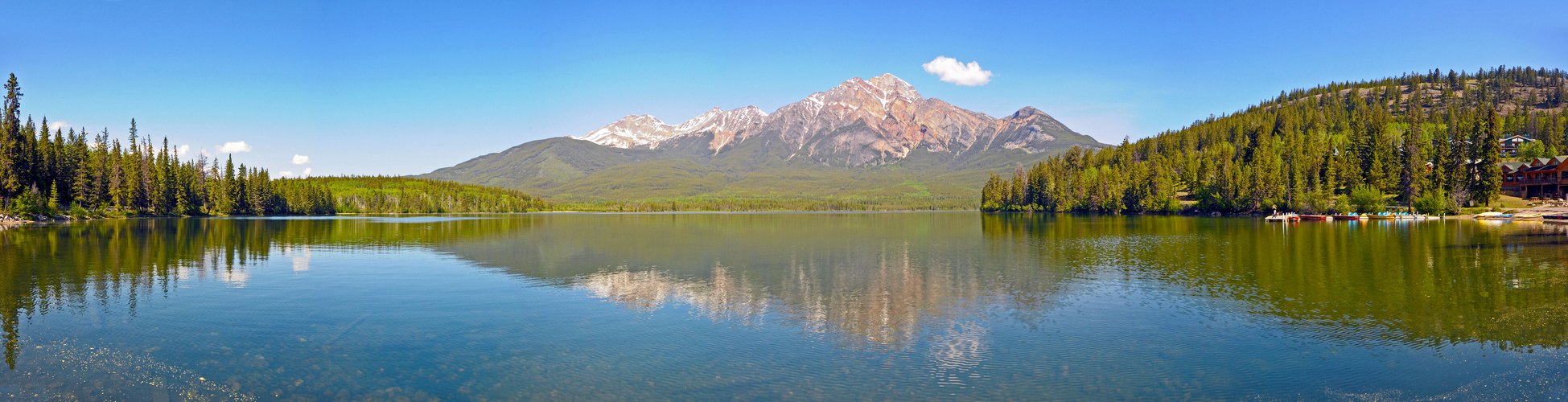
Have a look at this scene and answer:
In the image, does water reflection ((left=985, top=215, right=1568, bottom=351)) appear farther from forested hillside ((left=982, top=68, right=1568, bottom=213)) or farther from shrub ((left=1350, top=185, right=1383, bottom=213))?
A: forested hillside ((left=982, top=68, right=1568, bottom=213))

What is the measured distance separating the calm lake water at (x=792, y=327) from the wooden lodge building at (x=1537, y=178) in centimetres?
8968

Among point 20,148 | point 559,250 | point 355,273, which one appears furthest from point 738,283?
point 20,148

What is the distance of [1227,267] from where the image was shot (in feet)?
104

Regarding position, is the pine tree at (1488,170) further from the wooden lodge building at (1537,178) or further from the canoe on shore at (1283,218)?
the canoe on shore at (1283,218)

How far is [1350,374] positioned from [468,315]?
21.6 metres

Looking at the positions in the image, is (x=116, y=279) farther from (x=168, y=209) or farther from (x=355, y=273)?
(x=168, y=209)

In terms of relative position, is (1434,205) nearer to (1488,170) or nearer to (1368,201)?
(1368,201)

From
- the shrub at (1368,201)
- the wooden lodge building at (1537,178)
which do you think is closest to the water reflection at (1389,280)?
the shrub at (1368,201)

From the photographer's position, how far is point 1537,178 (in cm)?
10144

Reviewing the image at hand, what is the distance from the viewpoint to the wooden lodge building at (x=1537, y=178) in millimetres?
96625

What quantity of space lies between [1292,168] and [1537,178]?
33.2 meters

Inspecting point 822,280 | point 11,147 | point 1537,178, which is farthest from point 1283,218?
point 11,147

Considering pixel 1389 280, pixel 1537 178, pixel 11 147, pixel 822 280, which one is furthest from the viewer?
pixel 1537 178

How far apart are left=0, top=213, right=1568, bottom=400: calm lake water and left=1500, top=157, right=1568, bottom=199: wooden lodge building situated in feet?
294
